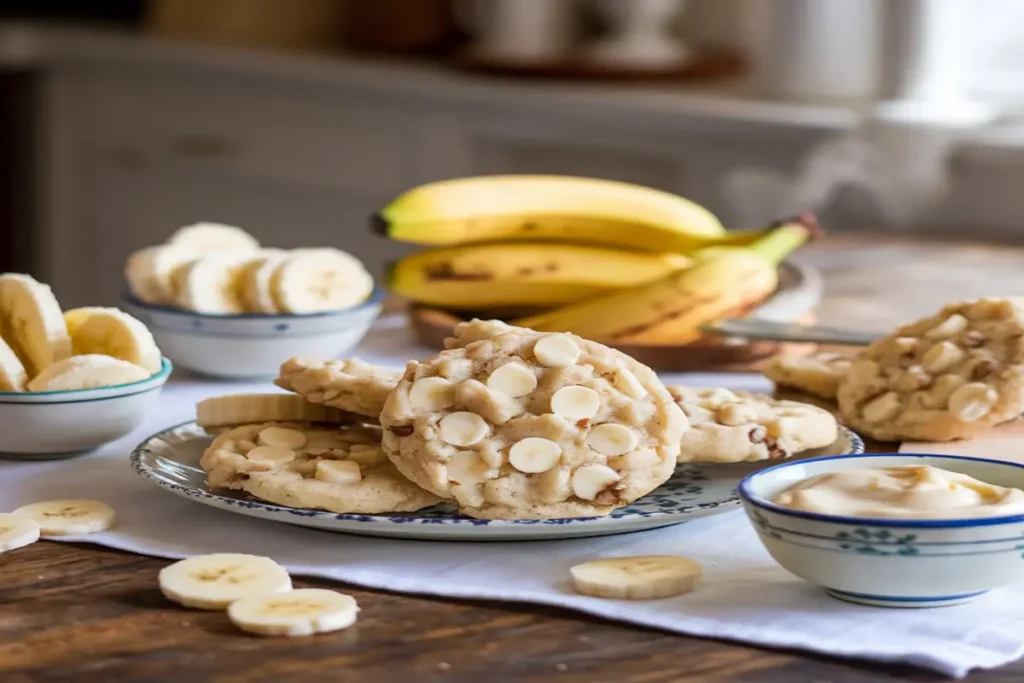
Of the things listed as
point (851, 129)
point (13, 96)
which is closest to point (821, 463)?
point (851, 129)

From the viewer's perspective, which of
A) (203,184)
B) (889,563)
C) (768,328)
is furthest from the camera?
(203,184)

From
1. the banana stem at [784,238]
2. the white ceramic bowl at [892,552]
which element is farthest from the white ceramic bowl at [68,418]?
the banana stem at [784,238]

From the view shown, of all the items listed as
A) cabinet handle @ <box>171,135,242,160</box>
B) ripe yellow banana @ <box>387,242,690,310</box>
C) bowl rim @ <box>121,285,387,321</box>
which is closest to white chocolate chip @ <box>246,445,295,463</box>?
bowl rim @ <box>121,285,387,321</box>

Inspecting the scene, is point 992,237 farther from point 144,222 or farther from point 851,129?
point 144,222

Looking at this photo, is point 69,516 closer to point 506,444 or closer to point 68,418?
point 68,418

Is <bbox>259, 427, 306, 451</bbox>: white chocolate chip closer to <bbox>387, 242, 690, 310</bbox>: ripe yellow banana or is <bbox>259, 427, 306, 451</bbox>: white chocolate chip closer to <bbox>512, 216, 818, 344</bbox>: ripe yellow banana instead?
<bbox>512, 216, 818, 344</bbox>: ripe yellow banana

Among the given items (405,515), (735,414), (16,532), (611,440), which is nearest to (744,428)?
(735,414)
